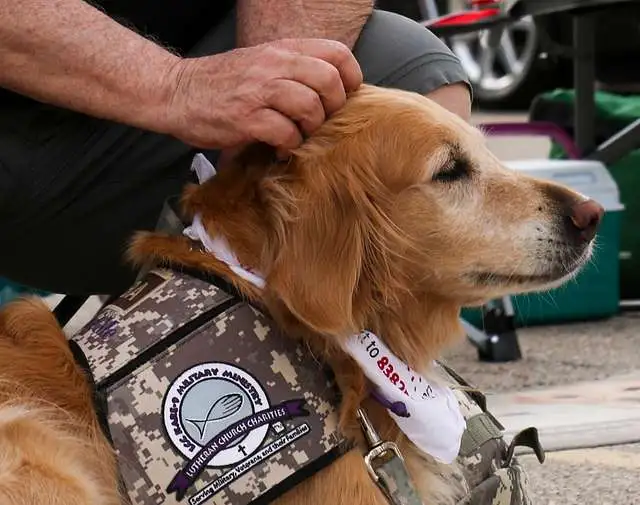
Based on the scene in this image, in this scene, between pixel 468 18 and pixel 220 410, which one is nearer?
pixel 220 410

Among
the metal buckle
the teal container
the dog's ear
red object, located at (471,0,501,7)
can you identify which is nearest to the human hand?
the dog's ear

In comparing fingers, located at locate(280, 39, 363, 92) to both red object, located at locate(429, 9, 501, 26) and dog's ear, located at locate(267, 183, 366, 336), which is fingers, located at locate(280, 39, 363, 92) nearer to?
dog's ear, located at locate(267, 183, 366, 336)

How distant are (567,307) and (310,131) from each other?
2.86m

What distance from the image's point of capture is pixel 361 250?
207 cm

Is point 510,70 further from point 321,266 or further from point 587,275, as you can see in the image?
point 321,266

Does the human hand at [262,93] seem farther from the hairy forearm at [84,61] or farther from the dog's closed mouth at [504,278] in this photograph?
the dog's closed mouth at [504,278]

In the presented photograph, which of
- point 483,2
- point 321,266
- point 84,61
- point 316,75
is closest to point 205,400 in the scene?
point 321,266

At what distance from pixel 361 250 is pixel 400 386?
0.26 m

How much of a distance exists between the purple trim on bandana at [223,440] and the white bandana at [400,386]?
175mm

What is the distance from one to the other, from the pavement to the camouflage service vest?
0.38 metres

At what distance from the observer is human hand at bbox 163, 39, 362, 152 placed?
6.61 ft

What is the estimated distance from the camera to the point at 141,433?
1.94 meters

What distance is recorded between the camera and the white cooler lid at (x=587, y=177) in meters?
4.52

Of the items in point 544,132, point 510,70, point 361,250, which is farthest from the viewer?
point 510,70
